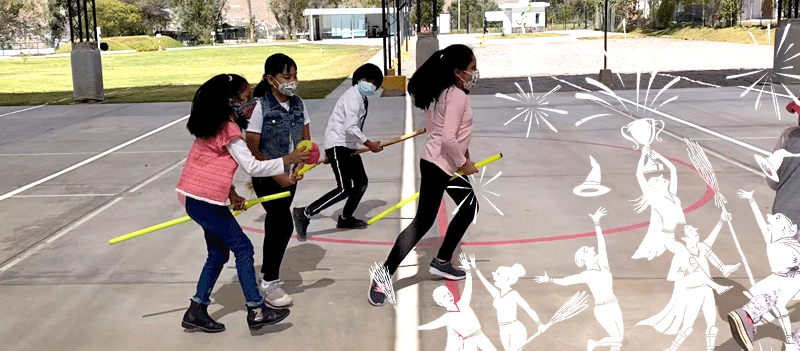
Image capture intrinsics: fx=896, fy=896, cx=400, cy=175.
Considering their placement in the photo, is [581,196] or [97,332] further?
[581,196]

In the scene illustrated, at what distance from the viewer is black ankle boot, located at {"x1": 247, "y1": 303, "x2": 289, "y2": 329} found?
563 cm

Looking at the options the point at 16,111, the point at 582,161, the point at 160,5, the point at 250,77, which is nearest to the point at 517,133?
the point at 582,161

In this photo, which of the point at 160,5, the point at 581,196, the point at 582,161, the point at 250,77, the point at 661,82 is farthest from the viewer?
the point at 160,5

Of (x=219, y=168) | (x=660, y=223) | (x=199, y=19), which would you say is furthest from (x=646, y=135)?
(x=199, y=19)

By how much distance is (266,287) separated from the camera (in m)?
6.20

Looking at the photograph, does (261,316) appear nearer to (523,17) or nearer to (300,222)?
(300,222)

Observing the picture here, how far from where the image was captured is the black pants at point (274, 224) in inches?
240

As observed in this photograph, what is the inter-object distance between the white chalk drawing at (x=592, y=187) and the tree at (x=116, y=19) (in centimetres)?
9058

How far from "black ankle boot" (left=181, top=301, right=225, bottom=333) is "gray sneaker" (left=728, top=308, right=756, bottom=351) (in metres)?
3.07

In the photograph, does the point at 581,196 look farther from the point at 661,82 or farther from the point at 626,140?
the point at 661,82

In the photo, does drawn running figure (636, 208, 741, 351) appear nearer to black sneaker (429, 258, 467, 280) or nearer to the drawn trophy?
black sneaker (429, 258, 467, 280)

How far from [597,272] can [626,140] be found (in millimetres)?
7304

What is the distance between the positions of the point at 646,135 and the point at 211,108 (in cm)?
983

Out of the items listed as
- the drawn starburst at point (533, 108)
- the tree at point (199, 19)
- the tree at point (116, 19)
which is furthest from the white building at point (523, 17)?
the drawn starburst at point (533, 108)
